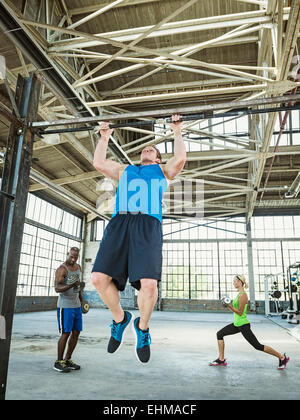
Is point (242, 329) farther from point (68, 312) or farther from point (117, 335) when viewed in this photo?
point (117, 335)

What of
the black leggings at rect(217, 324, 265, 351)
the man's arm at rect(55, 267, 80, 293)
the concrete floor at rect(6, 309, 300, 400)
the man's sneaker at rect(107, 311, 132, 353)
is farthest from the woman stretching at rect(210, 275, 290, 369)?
the man's sneaker at rect(107, 311, 132, 353)

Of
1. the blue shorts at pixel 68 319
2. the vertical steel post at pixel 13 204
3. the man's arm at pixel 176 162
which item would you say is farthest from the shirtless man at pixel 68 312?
the man's arm at pixel 176 162

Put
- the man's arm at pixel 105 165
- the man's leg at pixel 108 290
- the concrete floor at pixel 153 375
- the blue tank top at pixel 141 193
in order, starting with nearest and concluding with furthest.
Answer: the man's leg at pixel 108 290, the blue tank top at pixel 141 193, the man's arm at pixel 105 165, the concrete floor at pixel 153 375

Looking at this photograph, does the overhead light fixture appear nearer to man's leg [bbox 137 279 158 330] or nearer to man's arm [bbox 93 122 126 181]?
man's arm [bbox 93 122 126 181]

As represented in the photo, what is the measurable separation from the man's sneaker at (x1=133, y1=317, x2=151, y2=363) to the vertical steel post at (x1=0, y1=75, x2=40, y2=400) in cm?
157

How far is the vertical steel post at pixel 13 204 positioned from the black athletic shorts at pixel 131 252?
129 centimetres

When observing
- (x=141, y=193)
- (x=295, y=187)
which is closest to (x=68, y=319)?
(x=141, y=193)

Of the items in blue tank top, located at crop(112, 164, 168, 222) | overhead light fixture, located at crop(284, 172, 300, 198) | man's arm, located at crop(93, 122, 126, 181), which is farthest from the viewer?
overhead light fixture, located at crop(284, 172, 300, 198)

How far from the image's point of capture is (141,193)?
9.53ft

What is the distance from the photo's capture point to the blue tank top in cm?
290

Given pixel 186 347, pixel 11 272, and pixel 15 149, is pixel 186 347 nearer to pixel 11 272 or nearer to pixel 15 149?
pixel 11 272

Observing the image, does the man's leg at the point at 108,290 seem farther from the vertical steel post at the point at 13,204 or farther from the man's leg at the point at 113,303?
the vertical steel post at the point at 13,204

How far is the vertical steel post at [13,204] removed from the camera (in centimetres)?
341

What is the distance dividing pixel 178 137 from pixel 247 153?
34.0ft
